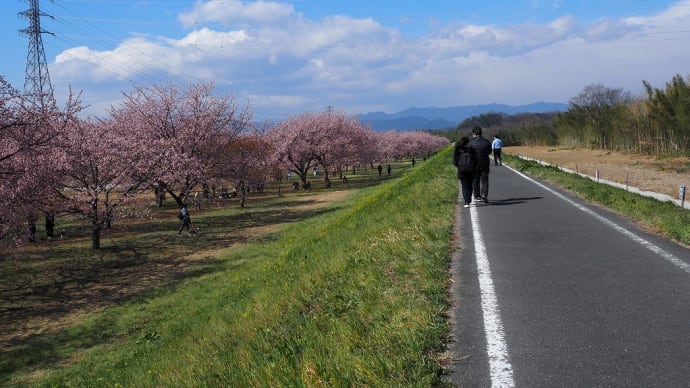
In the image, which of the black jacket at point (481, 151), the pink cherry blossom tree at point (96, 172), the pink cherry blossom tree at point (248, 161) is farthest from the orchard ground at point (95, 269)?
the black jacket at point (481, 151)

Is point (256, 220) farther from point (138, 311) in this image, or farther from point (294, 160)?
point (294, 160)

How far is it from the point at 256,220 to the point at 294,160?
21.5 m

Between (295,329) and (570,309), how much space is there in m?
2.90

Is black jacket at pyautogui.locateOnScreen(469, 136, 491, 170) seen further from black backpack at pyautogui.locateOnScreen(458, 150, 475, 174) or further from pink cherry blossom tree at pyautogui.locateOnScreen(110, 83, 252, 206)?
pink cherry blossom tree at pyautogui.locateOnScreen(110, 83, 252, 206)

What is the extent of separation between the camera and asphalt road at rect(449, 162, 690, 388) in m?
3.45

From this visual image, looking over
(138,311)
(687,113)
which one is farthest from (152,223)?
(687,113)

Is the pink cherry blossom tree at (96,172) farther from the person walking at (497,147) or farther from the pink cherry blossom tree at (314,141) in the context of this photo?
the pink cherry blossom tree at (314,141)

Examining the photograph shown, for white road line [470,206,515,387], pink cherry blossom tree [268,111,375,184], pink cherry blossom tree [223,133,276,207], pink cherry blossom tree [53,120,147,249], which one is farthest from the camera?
pink cherry blossom tree [268,111,375,184]

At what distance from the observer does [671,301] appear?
15.9 ft

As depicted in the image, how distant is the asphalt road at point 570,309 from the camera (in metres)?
3.45

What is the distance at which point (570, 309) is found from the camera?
185 inches

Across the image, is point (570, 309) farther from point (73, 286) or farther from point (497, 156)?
point (497, 156)

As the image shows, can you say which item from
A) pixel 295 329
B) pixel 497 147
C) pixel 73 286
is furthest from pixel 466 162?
pixel 497 147

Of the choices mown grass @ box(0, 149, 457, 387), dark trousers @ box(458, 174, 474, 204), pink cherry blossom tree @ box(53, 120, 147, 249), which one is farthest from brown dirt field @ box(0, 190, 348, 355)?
dark trousers @ box(458, 174, 474, 204)
